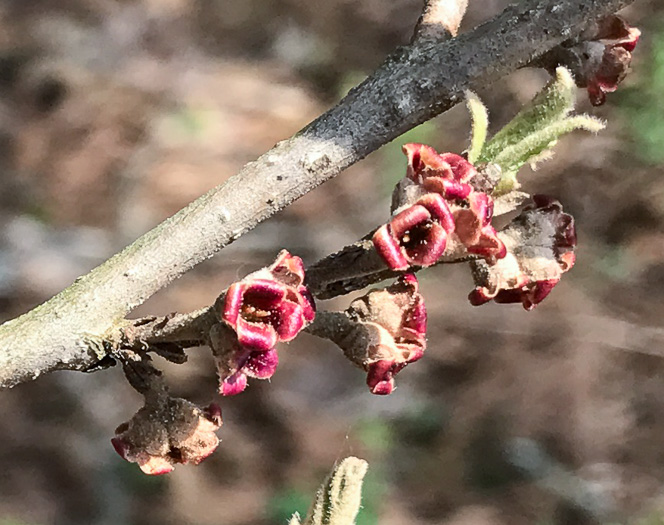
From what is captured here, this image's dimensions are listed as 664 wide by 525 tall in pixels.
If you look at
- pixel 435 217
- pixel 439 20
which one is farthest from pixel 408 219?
pixel 439 20

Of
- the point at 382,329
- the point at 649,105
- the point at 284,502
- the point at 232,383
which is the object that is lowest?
the point at 232,383

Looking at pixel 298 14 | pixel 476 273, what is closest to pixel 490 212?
pixel 476 273

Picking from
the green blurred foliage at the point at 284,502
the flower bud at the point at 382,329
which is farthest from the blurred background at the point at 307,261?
the flower bud at the point at 382,329

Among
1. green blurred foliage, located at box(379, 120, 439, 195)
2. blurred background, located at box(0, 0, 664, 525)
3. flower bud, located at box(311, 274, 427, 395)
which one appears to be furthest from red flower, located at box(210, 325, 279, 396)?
green blurred foliage, located at box(379, 120, 439, 195)

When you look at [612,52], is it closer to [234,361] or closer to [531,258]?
[531,258]

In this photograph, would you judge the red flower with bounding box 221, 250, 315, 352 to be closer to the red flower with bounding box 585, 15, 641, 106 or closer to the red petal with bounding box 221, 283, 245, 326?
the red petal with bounding box 221, 283, 245, 326
